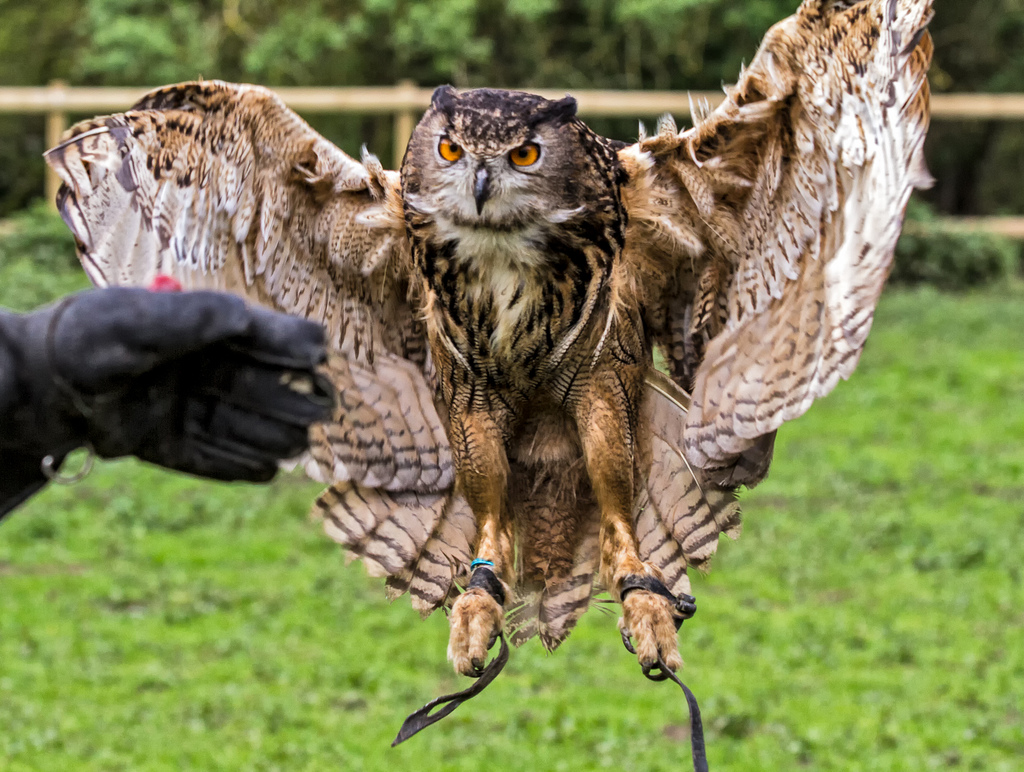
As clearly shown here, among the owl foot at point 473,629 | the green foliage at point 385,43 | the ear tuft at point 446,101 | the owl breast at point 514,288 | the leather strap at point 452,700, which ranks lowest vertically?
the green foliage at point 385,43

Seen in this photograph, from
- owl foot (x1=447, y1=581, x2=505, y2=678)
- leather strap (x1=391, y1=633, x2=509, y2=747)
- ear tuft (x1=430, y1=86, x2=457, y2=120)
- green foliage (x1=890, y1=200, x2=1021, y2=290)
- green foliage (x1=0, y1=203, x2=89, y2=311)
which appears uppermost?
ear tuft (x1=430, y1=86, x2=457, y2=120)

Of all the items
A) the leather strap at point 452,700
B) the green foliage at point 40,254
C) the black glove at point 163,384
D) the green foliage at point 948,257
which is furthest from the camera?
the green foliage at point 948,257

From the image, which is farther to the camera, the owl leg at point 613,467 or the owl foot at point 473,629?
the owl leg at point 613,467

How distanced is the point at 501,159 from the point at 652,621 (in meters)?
1.13

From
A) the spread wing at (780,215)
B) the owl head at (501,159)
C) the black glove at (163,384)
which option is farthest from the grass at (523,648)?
the black glove at (163,384)

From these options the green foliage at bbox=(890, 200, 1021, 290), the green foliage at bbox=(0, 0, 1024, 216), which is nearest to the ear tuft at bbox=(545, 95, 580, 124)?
the green foliage at bbox=(0, 0, 1024, 216)

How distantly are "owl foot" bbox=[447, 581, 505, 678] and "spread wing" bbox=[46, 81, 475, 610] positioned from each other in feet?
1.06

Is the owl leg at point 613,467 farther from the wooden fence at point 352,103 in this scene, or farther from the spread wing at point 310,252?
the wooden fence at point 352,103

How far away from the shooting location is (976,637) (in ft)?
25.6

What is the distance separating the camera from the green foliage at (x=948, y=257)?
52.4 feet

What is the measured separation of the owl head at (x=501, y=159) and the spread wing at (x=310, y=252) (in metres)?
0.29

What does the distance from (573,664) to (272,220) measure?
4.99m

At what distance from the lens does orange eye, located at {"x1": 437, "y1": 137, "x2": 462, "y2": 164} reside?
303cm

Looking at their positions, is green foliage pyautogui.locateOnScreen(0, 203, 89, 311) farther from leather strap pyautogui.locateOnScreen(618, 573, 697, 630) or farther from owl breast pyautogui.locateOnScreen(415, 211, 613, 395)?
leather strap pyautogui.locateOnScreen(618, 573, 697, 630)
